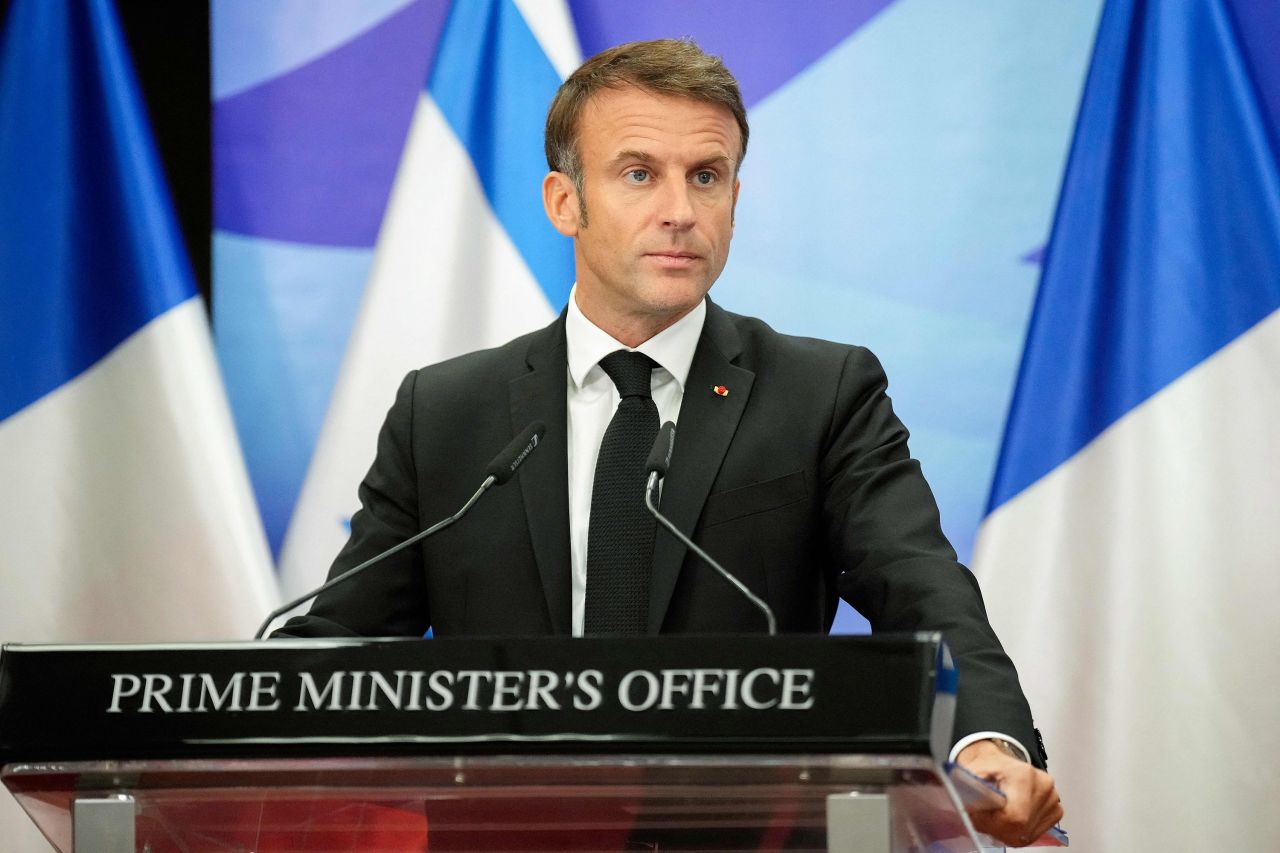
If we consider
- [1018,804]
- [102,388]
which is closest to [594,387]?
[1018,804]

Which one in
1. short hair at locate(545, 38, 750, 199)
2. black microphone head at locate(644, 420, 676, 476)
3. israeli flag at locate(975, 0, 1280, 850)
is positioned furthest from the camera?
israeli flag at locate(975, 0, 1280, 850)

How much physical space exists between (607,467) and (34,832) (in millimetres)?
1689

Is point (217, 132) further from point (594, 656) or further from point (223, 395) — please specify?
point (594, 656)

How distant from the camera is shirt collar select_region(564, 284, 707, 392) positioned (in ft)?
7.61

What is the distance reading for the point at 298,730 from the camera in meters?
1.27

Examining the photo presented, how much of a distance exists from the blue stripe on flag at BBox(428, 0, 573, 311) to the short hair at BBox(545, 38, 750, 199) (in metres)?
0.74

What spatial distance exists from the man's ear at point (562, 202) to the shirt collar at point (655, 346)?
195mm

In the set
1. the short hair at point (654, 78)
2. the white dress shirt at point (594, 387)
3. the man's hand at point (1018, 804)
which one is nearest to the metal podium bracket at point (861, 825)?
the man's hand at point (1018, 804)

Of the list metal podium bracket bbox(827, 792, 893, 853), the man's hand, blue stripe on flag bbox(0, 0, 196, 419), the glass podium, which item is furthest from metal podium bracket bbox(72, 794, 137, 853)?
blue stripe on flag bbox(0, 0, 196, 419)

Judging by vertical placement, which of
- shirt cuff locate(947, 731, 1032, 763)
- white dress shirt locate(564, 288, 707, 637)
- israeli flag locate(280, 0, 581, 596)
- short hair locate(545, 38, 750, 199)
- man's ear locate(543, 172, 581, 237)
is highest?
israeli flag locate(280, 0, 581, 596)

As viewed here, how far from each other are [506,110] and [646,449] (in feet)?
4.53

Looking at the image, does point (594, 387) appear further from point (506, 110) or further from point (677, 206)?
point (506, 110)

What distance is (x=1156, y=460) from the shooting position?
113 inches

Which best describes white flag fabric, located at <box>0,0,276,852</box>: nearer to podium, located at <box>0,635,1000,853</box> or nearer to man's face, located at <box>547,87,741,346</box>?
man's face, located at <box>547,87,741,346</box>
